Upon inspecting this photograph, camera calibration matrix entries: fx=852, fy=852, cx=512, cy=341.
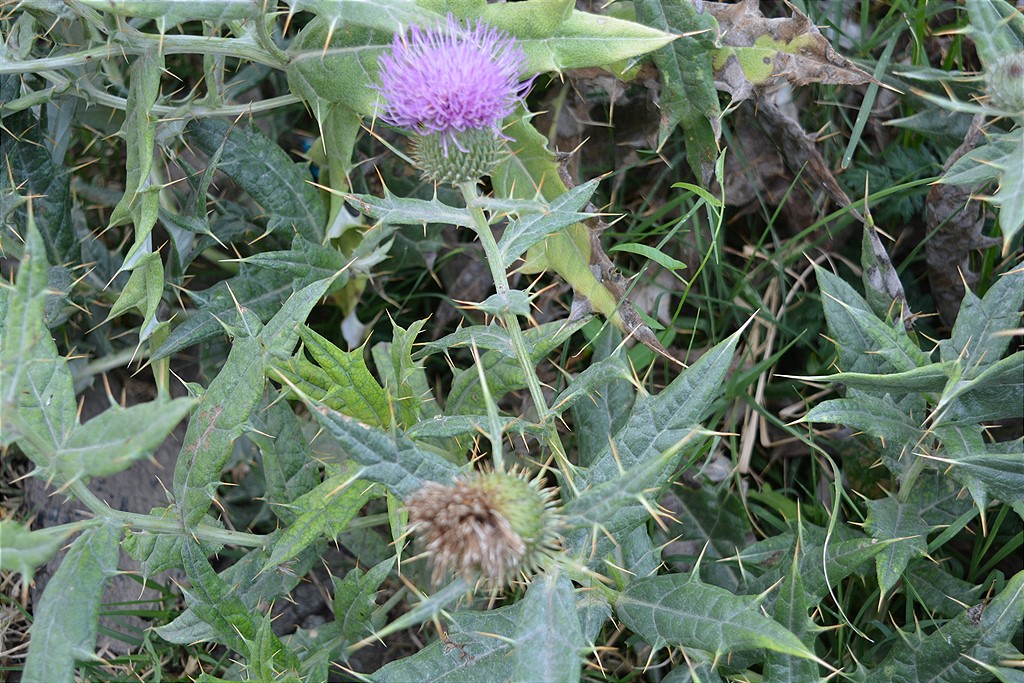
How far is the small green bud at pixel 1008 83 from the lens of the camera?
2156 millimetres

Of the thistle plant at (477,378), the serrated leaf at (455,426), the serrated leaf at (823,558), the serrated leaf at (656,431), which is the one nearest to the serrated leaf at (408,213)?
the thistle plant at (477,378)

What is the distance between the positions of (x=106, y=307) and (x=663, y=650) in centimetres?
236

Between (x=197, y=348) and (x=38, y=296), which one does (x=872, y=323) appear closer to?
(x=38, y=296)

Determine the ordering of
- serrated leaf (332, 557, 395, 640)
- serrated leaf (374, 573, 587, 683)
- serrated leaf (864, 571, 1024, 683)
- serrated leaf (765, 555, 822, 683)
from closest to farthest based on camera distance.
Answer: serrated leaf (374, 573, 587, 683), serrated leaf (765, 555, 822, 683), serrated leaf (864, 571, 1024, 683), serrated leaf (332, 557, 395, 640)

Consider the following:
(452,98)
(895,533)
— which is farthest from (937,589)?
(452,98)

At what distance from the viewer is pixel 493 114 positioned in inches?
81.4

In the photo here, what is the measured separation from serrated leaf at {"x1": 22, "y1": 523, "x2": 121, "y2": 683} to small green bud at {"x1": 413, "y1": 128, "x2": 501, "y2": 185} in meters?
1.22

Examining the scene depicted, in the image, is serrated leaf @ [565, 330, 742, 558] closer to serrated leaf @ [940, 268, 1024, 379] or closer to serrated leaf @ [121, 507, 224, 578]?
serrated leaf @ [940, 268, 1024, 379]

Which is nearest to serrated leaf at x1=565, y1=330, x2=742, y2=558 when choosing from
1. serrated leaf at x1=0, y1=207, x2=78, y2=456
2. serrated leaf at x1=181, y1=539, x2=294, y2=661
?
serrated leaf at x1=181, y1=539, x2=294, y2=661

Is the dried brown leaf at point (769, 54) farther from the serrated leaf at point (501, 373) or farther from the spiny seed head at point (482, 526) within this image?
the spiny seed head at point (482, 526)

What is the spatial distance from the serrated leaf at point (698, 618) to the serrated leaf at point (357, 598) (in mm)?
660

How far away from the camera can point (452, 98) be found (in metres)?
2.02

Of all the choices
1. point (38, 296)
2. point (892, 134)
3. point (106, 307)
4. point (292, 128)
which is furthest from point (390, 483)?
point (892, 134)

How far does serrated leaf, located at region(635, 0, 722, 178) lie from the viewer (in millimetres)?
2598
